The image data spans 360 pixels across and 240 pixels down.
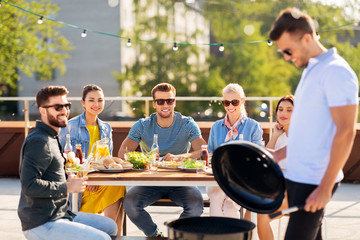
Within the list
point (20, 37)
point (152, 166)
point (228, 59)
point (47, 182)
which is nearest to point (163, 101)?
point (152, 166)

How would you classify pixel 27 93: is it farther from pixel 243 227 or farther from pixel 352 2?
pixel 243 227

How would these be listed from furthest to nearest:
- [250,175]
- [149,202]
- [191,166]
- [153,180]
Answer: [149,202] < [191,166] < [153,180] < [250,175]

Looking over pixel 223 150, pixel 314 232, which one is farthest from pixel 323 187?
→ pixel 223 150

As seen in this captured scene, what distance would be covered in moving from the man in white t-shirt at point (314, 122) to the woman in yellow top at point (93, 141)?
203 centimetres

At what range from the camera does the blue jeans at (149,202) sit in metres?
3.89

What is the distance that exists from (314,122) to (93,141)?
8.17ft

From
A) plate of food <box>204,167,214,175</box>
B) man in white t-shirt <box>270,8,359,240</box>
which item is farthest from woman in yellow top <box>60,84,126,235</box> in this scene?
man in white t-shirt <box>270,8,359,240</box>

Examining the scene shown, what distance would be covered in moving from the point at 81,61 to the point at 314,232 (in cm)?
3373

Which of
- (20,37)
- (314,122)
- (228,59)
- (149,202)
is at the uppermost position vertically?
(20,37)

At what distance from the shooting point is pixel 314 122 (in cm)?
218

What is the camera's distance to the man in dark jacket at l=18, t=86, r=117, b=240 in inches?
109

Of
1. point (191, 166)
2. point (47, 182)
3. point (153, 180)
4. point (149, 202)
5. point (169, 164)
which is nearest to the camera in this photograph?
point (47, 182)

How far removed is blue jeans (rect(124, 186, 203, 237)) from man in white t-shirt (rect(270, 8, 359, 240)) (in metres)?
1.71

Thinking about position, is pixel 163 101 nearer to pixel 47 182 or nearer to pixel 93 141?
pixel 93 141
